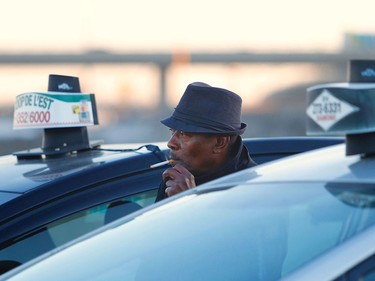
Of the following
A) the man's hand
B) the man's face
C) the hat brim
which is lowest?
the man's hand

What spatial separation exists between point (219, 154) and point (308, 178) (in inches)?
45.0

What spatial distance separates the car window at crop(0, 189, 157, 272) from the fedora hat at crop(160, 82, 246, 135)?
420 mm

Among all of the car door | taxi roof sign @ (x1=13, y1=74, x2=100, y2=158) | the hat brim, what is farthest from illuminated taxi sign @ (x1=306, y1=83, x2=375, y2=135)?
taxi roof sign @ (x1=13, y1=74, x2=100, y2=158)

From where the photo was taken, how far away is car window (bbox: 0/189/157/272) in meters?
3.43

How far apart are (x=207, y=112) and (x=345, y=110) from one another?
47.5 inches

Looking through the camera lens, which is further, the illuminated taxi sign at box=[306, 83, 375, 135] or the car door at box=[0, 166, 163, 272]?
the car door at box=[0, 166, 163, 272]

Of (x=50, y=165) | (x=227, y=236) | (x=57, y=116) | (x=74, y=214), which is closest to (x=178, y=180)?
(x=74, y=214)

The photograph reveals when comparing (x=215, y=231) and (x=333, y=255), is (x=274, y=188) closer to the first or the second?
(x=215, y=231)

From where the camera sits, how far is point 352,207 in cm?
218

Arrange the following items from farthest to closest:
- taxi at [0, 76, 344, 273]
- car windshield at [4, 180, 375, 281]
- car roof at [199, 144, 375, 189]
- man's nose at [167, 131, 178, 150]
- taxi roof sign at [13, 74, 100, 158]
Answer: taxi roof sign at [13, 74, 100, 158] → man's nose at [167, 131, 178, 150] → taxi at [0, 76, 344, 273] → car roof at [199, 144, 375, 189] → car windshield at [4, 180, 375, 281]

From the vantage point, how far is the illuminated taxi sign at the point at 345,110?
94.6 inches

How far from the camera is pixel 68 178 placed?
3.66 metres

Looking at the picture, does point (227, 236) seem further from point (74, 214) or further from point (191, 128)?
point (74, 214)

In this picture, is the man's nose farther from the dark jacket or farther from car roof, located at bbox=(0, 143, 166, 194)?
car roof, located at bbox=(0, 143, 166, 194)
